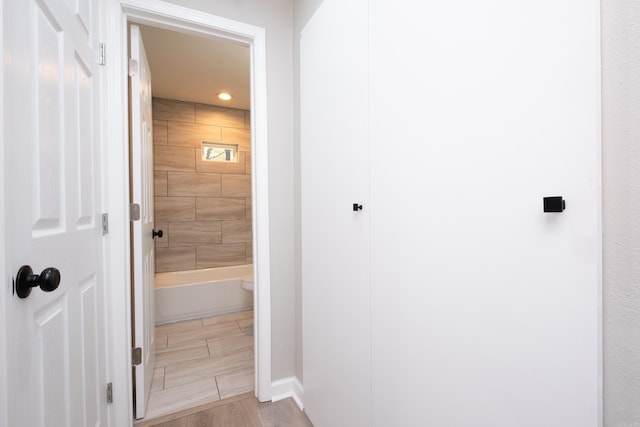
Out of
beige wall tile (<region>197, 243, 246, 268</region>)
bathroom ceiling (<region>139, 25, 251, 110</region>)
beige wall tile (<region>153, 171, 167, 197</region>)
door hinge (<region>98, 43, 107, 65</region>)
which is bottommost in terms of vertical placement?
beige wall tile (<region>197, 243, 246, 268</region>)

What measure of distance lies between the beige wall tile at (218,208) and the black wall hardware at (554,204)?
11.9 feet

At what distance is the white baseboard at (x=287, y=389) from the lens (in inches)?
63.9

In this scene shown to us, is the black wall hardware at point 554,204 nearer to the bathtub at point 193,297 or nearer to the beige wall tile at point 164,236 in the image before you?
the bathtub at point 193,297

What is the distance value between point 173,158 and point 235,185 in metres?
0.82

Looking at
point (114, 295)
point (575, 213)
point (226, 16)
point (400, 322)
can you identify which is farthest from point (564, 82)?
point (114, 295)

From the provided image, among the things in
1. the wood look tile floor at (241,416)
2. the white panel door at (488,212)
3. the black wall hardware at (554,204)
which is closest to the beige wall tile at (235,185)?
the wood look tile floor at (241,416)

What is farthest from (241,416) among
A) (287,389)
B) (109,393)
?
(109,393)

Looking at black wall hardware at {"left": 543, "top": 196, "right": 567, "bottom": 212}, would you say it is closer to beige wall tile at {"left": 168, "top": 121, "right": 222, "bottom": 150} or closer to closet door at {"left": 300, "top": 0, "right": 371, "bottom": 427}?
closet door at {"left": 300, "top": 0, "right": 371, "bottom": 427}

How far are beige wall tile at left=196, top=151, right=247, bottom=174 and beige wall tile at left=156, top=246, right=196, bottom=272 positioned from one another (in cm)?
107

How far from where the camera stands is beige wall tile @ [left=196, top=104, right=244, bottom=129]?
11.7ft

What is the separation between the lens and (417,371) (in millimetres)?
809

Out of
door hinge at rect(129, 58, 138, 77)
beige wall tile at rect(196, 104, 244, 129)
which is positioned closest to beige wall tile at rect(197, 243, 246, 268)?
beige wall tile at rect(196, 104, 244, 129)

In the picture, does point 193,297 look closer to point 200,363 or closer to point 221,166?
point 200,363

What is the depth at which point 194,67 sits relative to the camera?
8.68 ft
